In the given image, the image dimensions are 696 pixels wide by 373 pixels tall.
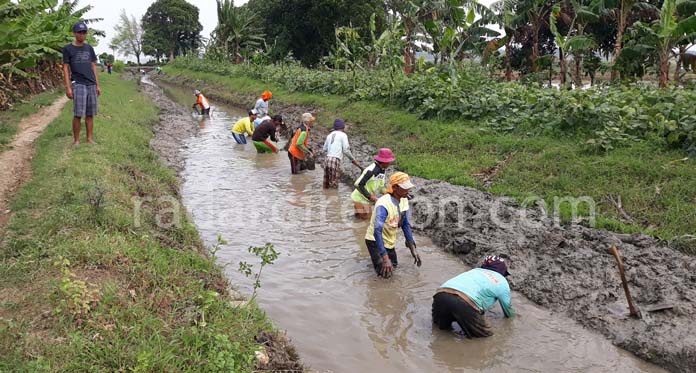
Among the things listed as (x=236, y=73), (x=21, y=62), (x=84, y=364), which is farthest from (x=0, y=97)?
(x=236, y=73)

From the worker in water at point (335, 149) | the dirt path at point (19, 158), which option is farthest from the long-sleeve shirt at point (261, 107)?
the worker in water at point (335, 149)

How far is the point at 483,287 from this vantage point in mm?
5098

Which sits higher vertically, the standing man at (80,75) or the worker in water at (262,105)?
the standing man at (80,75)

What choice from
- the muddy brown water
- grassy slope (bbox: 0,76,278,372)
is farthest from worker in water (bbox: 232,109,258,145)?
grassy slope (bbox: 0,76,278,372)

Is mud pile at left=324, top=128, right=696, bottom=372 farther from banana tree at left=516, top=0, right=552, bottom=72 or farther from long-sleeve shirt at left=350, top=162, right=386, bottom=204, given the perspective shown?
banana tree at left=516, top=0, right=552, bottom=72

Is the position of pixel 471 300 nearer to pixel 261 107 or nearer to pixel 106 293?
pixel 106 293

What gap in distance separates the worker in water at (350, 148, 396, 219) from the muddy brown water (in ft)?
1.97

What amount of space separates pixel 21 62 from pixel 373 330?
1277 cm

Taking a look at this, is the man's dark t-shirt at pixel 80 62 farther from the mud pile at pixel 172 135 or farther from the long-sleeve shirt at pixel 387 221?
the long-sleeve shirt at pixel 387 221

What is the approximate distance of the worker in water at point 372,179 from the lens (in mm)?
7637

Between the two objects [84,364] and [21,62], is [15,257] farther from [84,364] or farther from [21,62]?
[21,62]

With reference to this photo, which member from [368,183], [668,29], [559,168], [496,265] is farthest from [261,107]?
[496,265]

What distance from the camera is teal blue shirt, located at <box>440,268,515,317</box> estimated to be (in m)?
5.04

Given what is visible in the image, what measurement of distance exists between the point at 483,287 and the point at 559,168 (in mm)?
4434
